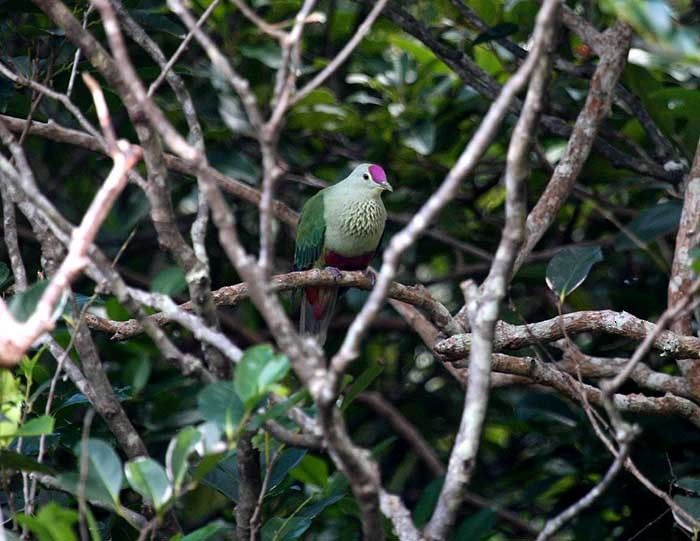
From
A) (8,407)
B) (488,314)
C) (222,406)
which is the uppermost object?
(488,314)

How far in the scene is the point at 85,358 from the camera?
2695 mm

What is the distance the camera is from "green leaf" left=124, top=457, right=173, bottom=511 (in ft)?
6.87

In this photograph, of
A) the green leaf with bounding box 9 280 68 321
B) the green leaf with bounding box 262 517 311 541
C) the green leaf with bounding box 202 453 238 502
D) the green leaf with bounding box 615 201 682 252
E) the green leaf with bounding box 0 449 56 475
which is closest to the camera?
the green leaf with bounding box 9 280 68 321

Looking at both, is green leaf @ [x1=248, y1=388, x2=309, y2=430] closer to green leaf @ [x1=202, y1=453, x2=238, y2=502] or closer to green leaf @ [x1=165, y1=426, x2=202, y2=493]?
green leaf @ [x1=165, y1=426, x2=202, y2=493]

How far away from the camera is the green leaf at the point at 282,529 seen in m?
2.69

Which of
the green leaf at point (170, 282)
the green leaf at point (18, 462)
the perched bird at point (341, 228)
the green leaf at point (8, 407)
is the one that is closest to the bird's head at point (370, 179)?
the perched bird at point (341, 228)

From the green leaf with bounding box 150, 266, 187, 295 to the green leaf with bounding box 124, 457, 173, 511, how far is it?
17.3 inches

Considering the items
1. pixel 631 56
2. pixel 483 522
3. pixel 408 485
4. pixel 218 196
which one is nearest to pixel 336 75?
pixel 631 56

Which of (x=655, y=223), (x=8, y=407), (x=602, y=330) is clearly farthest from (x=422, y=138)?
(x=8, y=407)

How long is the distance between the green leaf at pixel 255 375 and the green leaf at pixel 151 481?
231 mm

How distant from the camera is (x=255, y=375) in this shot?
6.80 feet

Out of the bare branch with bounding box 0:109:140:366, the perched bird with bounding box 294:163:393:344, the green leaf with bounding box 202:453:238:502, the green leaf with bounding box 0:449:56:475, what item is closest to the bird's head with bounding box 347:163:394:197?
the perched bird with bounding box 294:163:393:344

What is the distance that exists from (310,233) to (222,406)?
2.86 m

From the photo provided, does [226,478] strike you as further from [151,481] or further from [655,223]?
[655,223]
